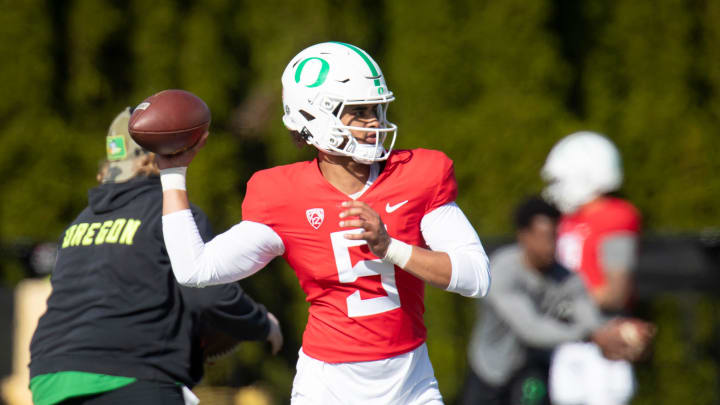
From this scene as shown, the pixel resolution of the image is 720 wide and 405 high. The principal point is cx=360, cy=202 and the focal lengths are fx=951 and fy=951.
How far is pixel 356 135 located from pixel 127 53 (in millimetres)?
5691

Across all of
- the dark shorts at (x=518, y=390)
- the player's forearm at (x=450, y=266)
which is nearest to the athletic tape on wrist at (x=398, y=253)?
the player's forearm at (x=450, y=266)

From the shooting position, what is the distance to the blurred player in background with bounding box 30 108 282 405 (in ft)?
10.6

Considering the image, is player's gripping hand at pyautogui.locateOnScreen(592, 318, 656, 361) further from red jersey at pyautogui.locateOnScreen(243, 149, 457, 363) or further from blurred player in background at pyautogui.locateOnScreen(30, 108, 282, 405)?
blurred player in background at pyautogui.locateOnScreen(30, 108, 282, 405)

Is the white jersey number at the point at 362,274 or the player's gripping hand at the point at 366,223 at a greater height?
the player's gripping hand at the point at 366,223

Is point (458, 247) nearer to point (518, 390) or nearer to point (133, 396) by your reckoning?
point (133, 396)

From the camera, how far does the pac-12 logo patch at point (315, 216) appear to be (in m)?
3.00

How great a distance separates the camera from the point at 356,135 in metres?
3.03

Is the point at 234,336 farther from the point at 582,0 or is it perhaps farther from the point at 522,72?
the point at 582,0

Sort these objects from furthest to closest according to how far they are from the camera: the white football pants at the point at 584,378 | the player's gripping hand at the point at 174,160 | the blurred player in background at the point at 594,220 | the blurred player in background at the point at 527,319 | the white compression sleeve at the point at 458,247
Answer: the blurred player in background at the point at 594,220 → the white football pants at the point at 584,378 → the blurred player in background at the point at 527,319 → the player's gripping hand at the point at 174,160 → the white compression sleeve at the point at 458,247

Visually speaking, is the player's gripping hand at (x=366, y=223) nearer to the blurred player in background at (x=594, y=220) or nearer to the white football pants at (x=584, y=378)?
the white football pants at (x=584, y=378)

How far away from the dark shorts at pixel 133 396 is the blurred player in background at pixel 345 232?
502mm

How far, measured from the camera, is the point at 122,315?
329 centimetres

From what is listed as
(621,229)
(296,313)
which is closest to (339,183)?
(621,229)

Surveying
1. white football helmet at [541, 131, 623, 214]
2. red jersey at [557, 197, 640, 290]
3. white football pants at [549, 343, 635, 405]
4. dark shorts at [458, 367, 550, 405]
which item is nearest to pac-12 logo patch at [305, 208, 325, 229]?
dark shorts at [458, 367, 550, 405]
